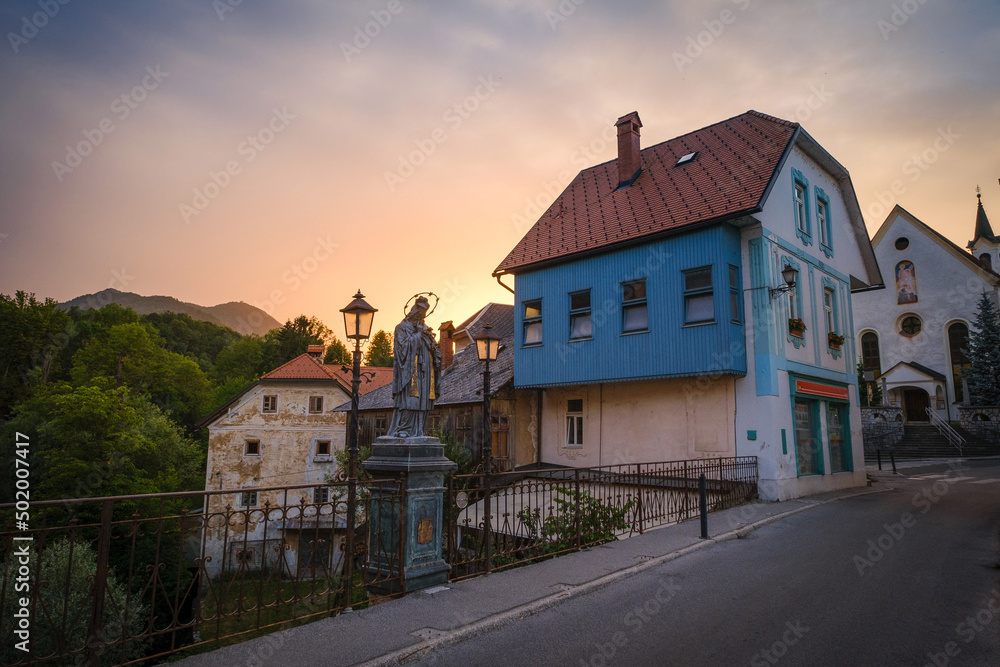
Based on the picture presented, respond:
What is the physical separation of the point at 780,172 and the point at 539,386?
9.25m

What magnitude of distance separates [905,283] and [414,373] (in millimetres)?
43101

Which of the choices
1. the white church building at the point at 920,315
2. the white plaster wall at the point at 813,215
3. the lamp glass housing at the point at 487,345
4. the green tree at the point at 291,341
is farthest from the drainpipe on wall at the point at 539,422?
the green tree at the point at 291,341

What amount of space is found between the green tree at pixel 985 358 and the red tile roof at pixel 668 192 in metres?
26.1

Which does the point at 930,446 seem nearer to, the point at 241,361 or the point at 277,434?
the point at 277,434

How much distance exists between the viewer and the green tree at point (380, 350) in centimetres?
7788

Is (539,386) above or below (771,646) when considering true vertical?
above

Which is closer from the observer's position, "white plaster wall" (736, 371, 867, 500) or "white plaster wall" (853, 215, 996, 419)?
"white plaster wall" (736, 371, 867, 500)

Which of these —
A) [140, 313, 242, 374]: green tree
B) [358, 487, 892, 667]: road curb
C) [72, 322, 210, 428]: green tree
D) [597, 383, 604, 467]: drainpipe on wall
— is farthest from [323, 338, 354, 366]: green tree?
[358, 487, 892, 667]: road curb

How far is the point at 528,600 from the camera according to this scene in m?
6.39

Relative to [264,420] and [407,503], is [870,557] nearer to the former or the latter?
[407,503]

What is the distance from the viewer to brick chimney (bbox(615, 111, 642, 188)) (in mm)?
20031

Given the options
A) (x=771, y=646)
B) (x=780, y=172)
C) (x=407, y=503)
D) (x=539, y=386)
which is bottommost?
(x=771, y=646)

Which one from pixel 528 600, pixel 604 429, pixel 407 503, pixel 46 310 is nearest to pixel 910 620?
pixel 528 600

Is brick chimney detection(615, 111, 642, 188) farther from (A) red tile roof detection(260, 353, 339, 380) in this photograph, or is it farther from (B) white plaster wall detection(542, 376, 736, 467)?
(A) red tile roof detection(260, 353, 339, 380)
